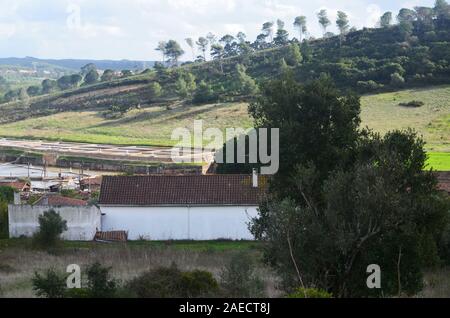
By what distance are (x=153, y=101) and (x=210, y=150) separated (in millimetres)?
45080

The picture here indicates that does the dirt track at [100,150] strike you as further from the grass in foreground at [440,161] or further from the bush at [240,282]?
the bush at [240,282]

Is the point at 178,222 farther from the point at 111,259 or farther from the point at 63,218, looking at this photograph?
the point at 111,259

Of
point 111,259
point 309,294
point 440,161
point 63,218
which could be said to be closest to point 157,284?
point 309,294

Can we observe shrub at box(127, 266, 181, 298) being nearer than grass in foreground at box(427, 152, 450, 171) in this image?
Yes

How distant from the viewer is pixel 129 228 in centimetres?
3656

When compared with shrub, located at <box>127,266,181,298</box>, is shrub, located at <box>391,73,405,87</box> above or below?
above

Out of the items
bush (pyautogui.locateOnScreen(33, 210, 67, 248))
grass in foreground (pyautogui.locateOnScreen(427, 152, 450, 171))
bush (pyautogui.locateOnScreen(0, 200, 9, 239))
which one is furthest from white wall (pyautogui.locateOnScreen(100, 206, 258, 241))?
grass in foreground (pyautogui.locateOnScreen(427, 152, 450, 171))

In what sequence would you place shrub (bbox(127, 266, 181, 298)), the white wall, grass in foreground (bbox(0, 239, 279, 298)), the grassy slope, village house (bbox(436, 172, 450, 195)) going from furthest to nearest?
the grassy slope < village house (bbox(436, 172, 450, 195)) < the white wall < grass in foreground (bbox(0, 239, 279, 298)) < shrub (bbox(127, 266, 181, 298))

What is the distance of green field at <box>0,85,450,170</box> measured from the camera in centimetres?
7750

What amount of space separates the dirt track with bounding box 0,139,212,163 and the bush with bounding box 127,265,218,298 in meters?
50.0

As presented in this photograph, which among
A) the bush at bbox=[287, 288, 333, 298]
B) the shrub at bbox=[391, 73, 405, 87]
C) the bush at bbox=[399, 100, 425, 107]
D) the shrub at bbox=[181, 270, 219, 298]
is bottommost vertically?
the shrub at bbox=[181, 270, 219, 298]

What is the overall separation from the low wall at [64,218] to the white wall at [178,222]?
2.03 m

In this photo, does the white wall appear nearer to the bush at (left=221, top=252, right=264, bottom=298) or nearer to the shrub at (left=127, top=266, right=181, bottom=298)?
the shrub at (left=127, top=266, right=181, bottom=298)
